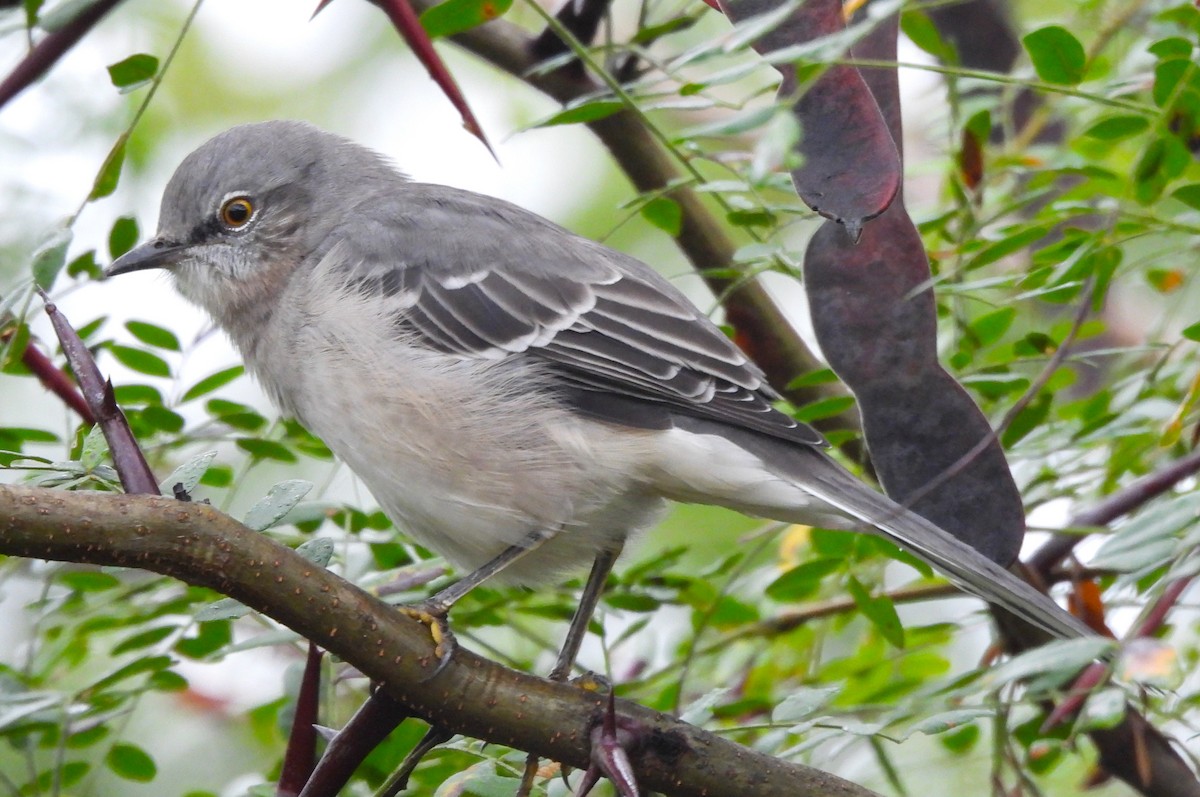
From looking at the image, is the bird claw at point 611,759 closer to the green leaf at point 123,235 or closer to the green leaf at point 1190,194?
the green leaf at point 1190,194

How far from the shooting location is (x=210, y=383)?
3.39 metres

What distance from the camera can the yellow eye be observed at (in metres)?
4.13

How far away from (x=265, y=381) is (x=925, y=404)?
201 centimetres

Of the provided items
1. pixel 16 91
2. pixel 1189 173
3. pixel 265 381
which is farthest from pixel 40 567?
pixel 1189 173

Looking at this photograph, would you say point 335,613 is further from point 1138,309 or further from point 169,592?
point 1138,309

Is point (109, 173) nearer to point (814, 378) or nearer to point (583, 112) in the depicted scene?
point (583, 112)

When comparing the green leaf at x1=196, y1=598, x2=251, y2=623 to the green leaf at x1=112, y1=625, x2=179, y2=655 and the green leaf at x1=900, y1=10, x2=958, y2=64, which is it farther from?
the green leaf at x1=900, y1=10, x2=958, y2=64

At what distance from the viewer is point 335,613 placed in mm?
2143

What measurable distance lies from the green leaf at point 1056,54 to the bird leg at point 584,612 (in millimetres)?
1645

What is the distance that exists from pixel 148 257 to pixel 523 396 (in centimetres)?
130

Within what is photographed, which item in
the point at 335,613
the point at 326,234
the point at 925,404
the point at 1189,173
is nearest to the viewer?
the point at 335,613

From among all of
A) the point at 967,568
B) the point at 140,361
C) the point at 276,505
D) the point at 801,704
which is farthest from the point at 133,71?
the point at 967,568

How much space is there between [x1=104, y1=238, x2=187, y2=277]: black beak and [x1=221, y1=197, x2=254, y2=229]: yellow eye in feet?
0.54

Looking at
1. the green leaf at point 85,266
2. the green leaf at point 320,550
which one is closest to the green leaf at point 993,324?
the green leaf at point 320,550
